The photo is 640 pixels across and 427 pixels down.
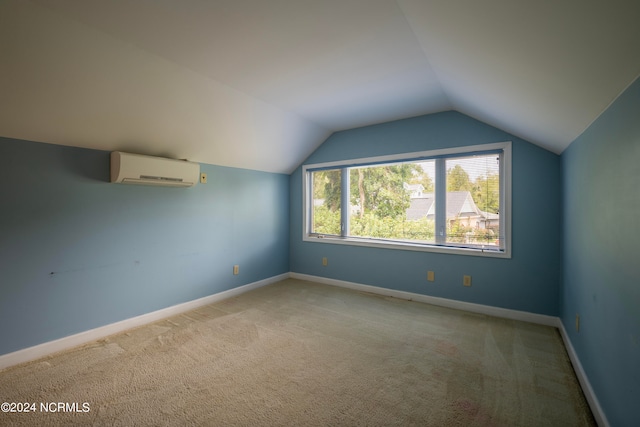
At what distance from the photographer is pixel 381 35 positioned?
196 cm

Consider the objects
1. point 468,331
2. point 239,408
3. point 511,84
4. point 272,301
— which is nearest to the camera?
point 239,408

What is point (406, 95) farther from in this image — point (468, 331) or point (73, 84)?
point (73, 84)

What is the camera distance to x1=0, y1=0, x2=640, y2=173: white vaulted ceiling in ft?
4.35

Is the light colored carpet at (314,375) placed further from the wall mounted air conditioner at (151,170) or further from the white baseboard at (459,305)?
the wall mounted air conditioner at (151,170)

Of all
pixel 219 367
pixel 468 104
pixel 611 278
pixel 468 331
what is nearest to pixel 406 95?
pixel 468 104

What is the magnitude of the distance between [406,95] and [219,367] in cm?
308

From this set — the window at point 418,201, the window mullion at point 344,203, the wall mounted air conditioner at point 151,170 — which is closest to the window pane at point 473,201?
the window at point 418,201

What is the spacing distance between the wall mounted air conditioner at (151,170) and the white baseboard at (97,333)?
1423mm

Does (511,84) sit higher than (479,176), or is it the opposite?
(511,84)

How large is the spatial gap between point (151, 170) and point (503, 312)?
405 centimetres

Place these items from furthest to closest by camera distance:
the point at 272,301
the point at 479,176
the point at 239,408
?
1. the point at 272,301
2. the point at 479,176
3. the point at 239,408

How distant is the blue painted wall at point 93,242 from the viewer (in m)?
2.30

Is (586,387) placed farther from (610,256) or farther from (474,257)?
(474,257)

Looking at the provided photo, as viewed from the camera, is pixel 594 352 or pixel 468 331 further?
pixel 468 331
